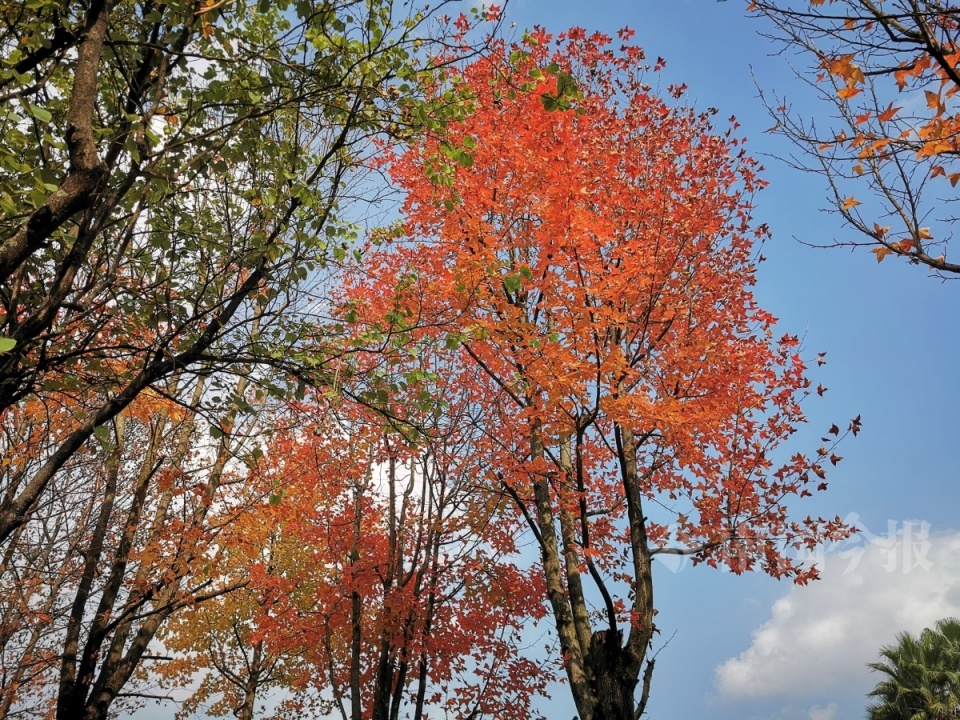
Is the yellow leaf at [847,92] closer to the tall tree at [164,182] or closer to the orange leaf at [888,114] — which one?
the orange leaf at [888,114]

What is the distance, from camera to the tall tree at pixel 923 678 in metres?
16.6

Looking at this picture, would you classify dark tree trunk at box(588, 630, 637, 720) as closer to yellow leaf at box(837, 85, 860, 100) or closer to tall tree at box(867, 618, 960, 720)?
yellow leaf at box(837, 85, 860, 100)

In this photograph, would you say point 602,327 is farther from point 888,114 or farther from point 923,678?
point 923,678

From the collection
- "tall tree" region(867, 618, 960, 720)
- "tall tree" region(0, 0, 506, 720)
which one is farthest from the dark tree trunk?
"tall tree" region(867, 618, 960, 720)

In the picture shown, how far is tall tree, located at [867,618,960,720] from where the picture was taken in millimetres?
16641

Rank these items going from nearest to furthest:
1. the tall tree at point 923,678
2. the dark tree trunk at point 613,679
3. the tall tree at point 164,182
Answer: the tall tree at point 164,182
the dark tree trunk at point 613,679
the tall tree at point 923,678

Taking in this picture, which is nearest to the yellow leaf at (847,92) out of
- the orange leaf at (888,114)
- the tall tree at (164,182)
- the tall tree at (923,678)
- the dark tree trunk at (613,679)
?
the orange leaf at (888,114)

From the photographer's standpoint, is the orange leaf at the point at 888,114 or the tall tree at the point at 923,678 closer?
the orange leaf at the point at 888,114

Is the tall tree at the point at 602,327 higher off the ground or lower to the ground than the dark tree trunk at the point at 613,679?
higher

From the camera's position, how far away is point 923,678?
17.4 meters

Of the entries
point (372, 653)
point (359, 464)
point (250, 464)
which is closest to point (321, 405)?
point (250, 464)

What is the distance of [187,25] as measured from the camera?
5199mm

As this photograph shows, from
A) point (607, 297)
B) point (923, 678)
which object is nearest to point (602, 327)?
point (607, 297)

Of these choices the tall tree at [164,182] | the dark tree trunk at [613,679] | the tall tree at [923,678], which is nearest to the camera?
the tall tree at [164,182]
